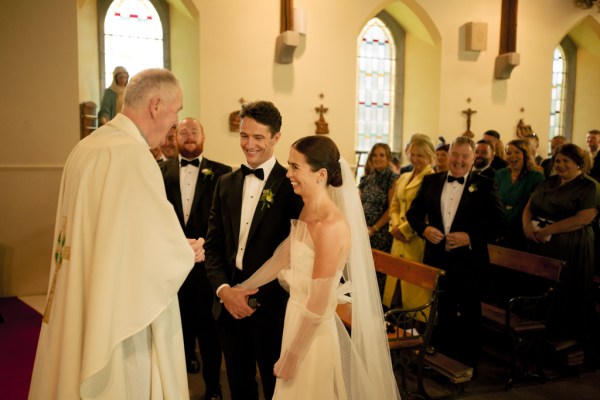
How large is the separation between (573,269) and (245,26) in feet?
17.2

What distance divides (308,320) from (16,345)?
3.61 meters

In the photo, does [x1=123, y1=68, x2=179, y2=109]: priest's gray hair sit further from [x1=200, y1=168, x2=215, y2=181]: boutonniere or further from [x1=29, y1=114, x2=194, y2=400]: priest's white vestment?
[x1=200, y1=168, x2=215, y2=181]: boutonniere

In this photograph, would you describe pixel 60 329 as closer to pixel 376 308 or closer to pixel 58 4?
pixel 376 308

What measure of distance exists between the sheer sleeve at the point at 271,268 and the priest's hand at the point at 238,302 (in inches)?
1.9

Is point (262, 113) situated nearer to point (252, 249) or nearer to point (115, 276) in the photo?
point (252, 249)

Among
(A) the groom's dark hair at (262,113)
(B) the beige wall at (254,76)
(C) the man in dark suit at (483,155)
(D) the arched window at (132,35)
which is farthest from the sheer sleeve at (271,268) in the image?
(D) the arched window at (132,35)

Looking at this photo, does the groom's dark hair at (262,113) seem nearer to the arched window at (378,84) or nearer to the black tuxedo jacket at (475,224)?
the black tuxedo jacket at (475,224)

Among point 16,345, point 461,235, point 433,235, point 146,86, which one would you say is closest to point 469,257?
point 461,235

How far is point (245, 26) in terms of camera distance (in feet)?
23.9

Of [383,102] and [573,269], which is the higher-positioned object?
[383,102]

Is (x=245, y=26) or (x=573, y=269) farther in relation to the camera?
(x=245, y=26)

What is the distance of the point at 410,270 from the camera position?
3.61 m

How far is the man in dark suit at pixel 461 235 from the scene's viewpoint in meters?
3.99

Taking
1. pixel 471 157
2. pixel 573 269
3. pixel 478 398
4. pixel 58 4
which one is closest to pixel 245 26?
pixel 58 4
